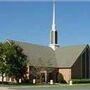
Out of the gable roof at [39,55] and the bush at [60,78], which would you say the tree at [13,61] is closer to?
the gable roof at [39,55]

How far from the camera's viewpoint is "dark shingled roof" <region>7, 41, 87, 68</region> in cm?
Answer: 7231

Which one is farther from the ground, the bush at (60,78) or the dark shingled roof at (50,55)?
the dark shingled roof at (50,55)

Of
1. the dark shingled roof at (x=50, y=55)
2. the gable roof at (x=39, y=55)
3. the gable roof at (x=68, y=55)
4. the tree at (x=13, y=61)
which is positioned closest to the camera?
the tree at (x=13, y=61)

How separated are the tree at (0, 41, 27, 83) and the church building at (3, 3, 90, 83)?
572 cm

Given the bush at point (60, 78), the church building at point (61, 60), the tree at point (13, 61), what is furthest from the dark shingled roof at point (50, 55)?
the tree at point (13, 61)

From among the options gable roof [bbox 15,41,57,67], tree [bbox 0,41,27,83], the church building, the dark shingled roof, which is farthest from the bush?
tree [bbox 0,41,27,83]

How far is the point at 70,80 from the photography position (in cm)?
7219

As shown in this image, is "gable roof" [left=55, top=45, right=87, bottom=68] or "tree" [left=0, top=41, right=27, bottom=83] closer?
"tree" [left=0, top=41, right=27, bottom=83]

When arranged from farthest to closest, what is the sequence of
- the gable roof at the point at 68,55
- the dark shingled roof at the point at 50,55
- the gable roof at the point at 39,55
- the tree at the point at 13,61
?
the gable roof at the point at 68,55
the dark shingled roof at the point at 50,55
the gable roof at the point at 39,55
the tree at the point at 13,61

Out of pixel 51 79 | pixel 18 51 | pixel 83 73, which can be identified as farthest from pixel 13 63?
pixel 83 73

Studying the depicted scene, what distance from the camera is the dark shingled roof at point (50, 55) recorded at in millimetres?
72312

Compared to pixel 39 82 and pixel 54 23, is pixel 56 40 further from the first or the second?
pixel 39 82

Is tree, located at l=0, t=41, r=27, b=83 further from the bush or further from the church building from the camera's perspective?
the bush

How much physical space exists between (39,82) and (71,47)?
13656mm
